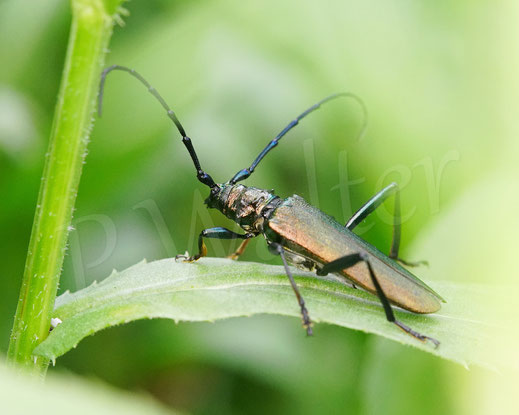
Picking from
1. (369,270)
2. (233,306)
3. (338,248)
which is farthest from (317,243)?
(233,306)

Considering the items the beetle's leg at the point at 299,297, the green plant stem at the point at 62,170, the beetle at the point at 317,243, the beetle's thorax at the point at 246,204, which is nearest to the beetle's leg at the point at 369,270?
the beetle at the point at 317,243

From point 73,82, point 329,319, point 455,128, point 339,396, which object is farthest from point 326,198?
point 73,82

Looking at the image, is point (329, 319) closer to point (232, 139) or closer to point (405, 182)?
point (405, 182)

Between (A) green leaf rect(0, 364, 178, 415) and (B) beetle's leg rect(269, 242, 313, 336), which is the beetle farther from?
(A) green leaf rect(0, 364, 178, 415)

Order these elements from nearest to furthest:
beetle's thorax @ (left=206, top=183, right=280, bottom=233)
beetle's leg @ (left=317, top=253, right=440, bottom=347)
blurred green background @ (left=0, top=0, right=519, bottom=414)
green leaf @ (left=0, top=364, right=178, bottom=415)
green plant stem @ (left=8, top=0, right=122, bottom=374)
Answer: green leaf @ (left=0, top=364, right=178, bottom=415)
green plant stem @ (left=8, top=0, right=122, bottom=374)
beetle's leg @ (left=317, top=253, right=440, bottom=347)
beetle's thorax @ (left=206, top=183, right=280, bottom=233)
blurred green background @ (left=0, top=0, right=519, bottom=414)

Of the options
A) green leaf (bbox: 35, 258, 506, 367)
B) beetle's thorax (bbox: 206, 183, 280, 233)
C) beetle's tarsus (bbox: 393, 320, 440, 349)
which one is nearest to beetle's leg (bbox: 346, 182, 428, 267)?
beetle's thorax (bbox: 206, 183, 280, 233)

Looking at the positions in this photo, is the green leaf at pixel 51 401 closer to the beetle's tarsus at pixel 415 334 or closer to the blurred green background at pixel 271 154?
the beetle's tarsus at pixel 415 334

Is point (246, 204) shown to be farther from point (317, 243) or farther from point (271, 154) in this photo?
point (271, 154)
